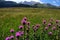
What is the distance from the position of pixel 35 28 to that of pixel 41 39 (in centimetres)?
103

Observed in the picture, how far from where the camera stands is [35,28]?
762cm

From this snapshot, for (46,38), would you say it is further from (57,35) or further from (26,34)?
(26,34)

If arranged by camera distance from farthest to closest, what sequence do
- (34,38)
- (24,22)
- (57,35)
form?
(57,35) < (34,38) < (24,22)

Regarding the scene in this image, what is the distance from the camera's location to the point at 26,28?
7.79m

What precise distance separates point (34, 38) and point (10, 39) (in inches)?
70.4

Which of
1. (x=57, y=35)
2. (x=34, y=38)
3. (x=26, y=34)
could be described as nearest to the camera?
(x=26, y=34)

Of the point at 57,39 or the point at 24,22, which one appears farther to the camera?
the point at 57,39

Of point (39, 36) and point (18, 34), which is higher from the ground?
point (18, 34)

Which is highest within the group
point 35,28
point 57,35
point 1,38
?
point 35,28


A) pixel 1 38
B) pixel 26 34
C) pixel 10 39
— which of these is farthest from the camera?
pixel 1 38

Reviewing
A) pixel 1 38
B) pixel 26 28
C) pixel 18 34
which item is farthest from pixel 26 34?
pixel 1 38

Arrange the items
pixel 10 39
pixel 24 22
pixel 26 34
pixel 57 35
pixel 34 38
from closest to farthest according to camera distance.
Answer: pixel 10 39
pixel 24 22
pixel 26 34
pixel 34 38
pixel 57 35

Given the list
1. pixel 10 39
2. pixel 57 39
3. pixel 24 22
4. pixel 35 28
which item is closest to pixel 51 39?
pixel 57 39

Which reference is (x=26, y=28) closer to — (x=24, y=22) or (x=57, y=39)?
(x=24, y=22)
